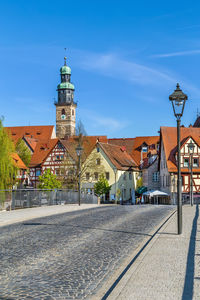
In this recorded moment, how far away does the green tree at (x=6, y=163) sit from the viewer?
32.5 meters

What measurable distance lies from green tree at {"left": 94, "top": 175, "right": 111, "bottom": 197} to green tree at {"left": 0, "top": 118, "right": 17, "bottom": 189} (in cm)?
3743

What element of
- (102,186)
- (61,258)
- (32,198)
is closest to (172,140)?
(102,186)

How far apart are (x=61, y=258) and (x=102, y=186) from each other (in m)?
60.8

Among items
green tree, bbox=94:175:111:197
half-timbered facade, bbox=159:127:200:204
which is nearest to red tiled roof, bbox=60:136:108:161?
green tree, bbox=94:175:111:197

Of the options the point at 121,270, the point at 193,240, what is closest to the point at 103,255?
the point at 121,270

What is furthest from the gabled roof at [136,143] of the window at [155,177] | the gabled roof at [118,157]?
the window at [155,177]

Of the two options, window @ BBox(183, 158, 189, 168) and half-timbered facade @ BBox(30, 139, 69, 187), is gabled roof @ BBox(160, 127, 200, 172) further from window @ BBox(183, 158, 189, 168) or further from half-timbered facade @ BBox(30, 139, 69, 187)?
half-timbered facade @ BBox(30, 139, 69, 187)

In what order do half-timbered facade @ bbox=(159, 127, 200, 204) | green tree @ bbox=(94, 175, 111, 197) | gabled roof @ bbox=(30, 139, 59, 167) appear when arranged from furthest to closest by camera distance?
gabled roof @ bbox=(30, 139, 59, 167), green tree @ bbox=(94, 175, 111, 197), half-timbered facade @ bbox=(159, 127, 200, 204)

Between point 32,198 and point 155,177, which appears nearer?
point 32,198

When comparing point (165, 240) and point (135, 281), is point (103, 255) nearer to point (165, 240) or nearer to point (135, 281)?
point (165, 240)

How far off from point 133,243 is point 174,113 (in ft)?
14.3

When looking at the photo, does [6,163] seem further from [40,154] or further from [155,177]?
[40,154]

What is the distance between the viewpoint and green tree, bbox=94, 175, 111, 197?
70750 millimetres

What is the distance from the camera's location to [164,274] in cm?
779
